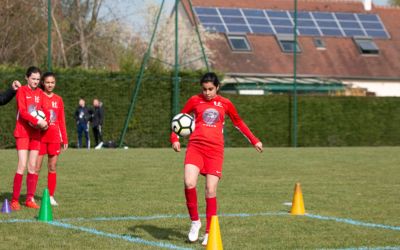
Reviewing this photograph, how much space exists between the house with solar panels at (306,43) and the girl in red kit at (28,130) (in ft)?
137

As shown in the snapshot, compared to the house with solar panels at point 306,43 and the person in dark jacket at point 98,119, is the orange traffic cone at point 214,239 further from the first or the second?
the house with solar panels at point 306,43

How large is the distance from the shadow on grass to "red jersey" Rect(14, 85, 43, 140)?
254cm

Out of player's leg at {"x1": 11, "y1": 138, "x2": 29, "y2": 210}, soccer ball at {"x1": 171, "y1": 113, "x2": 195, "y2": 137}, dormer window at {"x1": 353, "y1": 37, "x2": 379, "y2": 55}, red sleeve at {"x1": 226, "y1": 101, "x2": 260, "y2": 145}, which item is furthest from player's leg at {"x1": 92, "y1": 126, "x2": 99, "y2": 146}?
dormer window at {"x1": 353, "y1": 37, "x2": 379, "y2": 55}

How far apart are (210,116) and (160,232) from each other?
4.79 ft

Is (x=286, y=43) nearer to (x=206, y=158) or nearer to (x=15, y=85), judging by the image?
(x=15, y=85)

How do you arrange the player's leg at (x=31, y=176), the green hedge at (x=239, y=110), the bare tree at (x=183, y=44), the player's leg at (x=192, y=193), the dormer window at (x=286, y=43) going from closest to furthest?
the player's leg at (x=192, y=193)
the player's leg at (x=31, y=176)
the green hedge at (x=239, y=110)
the bare tree at (x=183, y=44)
the dormer window at (x=286, y=43)

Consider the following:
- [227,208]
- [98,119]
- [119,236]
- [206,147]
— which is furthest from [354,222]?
[98,119]

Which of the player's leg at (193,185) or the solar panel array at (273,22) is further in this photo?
the solar panel array at (273,22)

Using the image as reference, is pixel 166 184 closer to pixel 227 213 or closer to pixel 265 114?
pixel 227 213

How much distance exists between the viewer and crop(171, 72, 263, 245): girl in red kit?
32.4 feet

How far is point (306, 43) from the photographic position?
201 feet

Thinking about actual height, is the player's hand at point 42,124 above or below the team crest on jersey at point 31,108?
below

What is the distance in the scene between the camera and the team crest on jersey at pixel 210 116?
10.1m

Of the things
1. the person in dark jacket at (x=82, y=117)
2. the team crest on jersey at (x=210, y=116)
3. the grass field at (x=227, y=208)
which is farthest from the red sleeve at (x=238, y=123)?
the person in dark jacket at (x=82, y=117)
